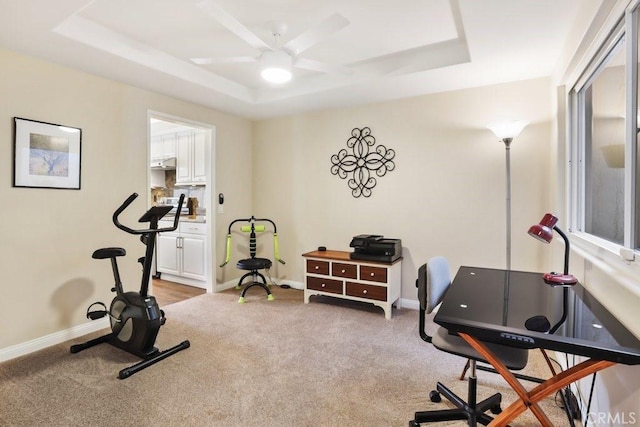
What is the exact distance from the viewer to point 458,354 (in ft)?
5.05

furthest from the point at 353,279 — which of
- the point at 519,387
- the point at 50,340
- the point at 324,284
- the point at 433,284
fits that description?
the point at 50,340

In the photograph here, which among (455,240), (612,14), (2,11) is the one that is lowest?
(455,240)

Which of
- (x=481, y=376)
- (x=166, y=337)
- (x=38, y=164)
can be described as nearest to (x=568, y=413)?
(x=481, y=376)

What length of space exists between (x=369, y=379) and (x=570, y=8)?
2581 mm

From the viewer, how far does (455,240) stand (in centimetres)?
333

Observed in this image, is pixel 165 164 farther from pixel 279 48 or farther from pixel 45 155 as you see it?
pixel 279 48

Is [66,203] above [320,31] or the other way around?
the other way around

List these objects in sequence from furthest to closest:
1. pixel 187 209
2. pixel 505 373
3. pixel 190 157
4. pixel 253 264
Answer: pixel 187 209 < pixel 190 157 < pixel 253 264 < pixel 505 373

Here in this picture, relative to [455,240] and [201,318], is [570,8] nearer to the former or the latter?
[455,240]

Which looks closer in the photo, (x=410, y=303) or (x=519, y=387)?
(x=519, y=387)

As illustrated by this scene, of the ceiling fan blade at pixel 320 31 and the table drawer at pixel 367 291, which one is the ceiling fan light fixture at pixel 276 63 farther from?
the table drawer at pixel 367 291

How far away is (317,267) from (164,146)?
324cm

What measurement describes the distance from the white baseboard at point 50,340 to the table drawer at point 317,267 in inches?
79.9

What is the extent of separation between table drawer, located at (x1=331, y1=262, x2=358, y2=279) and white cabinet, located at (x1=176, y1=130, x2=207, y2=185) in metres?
2.32
